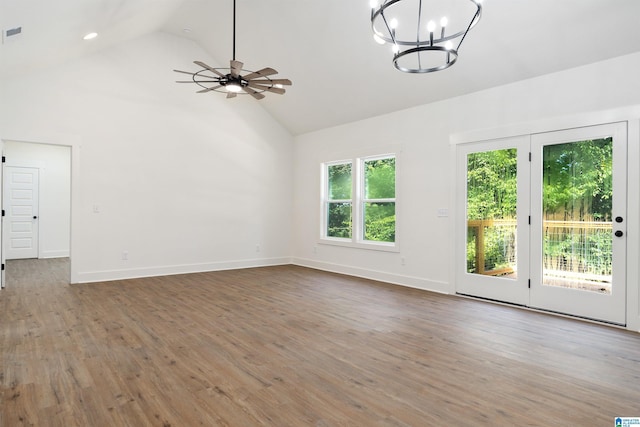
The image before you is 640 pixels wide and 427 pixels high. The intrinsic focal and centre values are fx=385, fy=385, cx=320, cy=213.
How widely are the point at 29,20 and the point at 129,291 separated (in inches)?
135

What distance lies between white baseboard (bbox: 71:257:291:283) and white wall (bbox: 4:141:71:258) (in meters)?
3.77

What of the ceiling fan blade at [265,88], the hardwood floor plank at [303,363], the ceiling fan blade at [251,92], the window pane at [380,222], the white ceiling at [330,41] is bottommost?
the hardwood floor plank at [303,363]

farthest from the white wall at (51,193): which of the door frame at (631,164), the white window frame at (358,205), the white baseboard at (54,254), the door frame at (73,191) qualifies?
the door frame at (631,164)

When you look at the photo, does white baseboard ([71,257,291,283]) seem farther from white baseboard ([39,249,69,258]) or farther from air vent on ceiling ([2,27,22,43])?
white baseboard ([39,249,69,258])

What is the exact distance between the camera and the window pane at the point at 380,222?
21.2ft

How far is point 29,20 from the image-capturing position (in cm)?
347

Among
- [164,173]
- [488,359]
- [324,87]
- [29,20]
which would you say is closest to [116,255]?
[164,173]

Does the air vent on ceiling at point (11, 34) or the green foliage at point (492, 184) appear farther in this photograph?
the green foliage at point (492, 184)

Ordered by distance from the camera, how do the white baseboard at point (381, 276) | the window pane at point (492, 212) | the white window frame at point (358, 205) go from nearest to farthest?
the window pane at point (492, 212) → the white baseboard at point (381, 276) → the white window frame at point (358, 205)

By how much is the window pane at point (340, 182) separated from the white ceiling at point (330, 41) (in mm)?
861

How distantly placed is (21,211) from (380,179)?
26.6 ft

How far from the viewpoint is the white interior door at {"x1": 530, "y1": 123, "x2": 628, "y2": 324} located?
3.96 meters

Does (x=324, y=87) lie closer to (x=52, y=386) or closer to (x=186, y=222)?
(x=186, y=222)

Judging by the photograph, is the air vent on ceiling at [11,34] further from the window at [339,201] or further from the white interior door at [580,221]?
the white interior door at [580,221]
